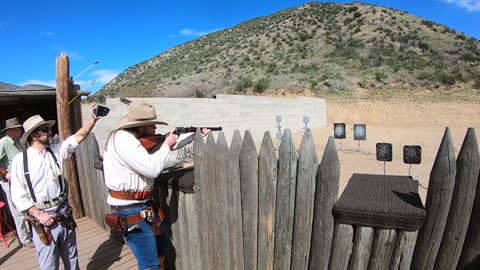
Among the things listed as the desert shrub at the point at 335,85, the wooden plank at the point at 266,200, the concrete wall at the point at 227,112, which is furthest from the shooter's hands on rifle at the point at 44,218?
the desert shrub at the point at 335,85

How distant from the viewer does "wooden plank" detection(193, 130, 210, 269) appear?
111 inches

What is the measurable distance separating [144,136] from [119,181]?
0.40m

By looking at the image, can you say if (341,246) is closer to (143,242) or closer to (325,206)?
(325,206)

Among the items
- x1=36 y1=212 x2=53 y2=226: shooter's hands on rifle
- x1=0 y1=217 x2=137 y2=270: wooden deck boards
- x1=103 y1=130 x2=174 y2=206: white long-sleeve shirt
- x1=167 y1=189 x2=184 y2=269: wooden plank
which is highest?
x1=103 y1=130 x2=174 y2=206: white long-sleeve shirt

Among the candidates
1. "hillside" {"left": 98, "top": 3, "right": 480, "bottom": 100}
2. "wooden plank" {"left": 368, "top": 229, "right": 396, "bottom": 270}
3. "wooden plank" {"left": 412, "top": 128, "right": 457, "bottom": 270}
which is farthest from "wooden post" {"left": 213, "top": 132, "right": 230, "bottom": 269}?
"hillside" {"left": 98, "top": 3, "right": 480, "bottom": 100}

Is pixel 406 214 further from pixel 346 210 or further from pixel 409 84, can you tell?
pixel 409 84

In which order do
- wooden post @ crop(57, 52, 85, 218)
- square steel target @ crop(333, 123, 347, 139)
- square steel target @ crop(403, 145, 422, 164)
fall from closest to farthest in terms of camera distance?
square steel target @ crop(403, 145, 422, 164) < wooden post @ crop(57, 52, 85, 218) < square steel target @ crop(333, 123, 347, 139)

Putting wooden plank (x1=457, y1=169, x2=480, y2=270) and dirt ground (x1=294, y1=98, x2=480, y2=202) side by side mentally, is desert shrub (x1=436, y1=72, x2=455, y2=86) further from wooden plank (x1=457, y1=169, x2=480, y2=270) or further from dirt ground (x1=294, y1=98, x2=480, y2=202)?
wooden plank (x1=457, y1=169, x2=480, y2=270)

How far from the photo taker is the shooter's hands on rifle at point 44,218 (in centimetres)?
275

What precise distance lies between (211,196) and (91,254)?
92.9 inches

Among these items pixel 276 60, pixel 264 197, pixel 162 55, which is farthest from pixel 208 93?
pixel 162 55

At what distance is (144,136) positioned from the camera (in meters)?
2.65

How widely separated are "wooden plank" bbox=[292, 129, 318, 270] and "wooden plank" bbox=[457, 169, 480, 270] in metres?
0.87

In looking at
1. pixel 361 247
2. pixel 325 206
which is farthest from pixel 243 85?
pixel 361 247
